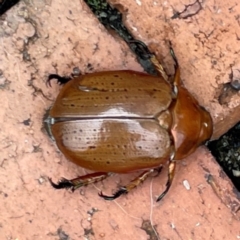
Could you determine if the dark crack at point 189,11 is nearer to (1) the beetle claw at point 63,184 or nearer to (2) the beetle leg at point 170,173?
(2) the beetle leg at point 170,173

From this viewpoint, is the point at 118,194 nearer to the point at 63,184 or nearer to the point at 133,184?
the point at 133,184

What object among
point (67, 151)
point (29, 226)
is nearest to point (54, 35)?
point (67, 151)

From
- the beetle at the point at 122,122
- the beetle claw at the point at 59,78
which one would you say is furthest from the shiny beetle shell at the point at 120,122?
the beetle claw at the point at 59,78

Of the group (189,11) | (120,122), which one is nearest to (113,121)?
Result: (120,122)

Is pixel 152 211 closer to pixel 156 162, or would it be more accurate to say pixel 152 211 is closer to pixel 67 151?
pixel 156 162

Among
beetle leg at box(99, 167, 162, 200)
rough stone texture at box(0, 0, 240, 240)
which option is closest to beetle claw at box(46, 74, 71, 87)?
rough stone texture at box(0, 0, 240, 240)

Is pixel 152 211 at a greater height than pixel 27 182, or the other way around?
pixel 152 211
